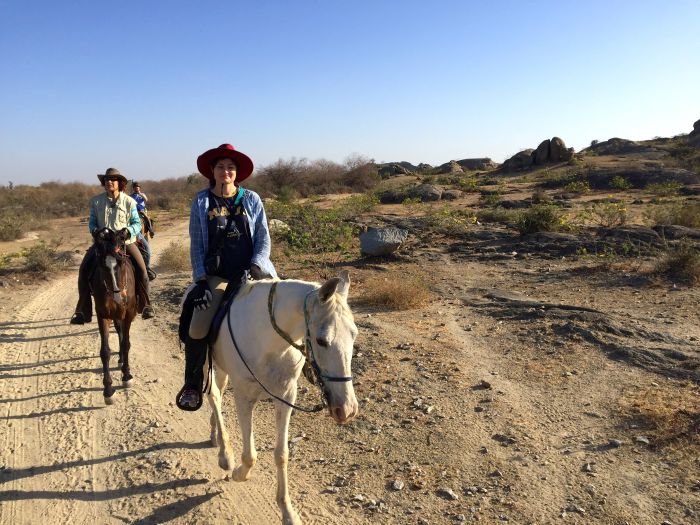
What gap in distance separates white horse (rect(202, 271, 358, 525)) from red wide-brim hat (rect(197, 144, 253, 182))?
1.04 m

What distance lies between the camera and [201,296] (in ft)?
11.5

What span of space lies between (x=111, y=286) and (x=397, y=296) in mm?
4890

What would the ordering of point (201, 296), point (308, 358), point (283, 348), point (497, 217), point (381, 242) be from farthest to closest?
point (497, 217)
point (381, 242)
point (201, 296)
point (283, 348)
point (308, 358)

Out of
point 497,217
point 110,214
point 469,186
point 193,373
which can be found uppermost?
point 469,186

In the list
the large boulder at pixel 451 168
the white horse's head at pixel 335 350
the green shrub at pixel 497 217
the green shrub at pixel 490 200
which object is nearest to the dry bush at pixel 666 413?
the white horse's head at pixel 335 350

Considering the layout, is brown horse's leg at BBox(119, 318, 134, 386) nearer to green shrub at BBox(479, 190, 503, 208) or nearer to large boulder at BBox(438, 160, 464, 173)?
green shrub at BBox(479, 190, 503, 208)

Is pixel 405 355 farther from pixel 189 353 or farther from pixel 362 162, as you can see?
pixel 362 162

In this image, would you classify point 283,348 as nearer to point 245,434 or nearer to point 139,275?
point 245,434

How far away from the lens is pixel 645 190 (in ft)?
79.1

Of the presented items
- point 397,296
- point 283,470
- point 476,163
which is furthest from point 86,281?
point 476,163

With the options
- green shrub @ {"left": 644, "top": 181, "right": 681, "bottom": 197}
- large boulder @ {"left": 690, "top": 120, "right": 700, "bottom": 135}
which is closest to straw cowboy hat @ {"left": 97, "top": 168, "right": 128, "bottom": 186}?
green shrub @ {"left": 644, "top": 181, "right": 681, "bottom": 197}

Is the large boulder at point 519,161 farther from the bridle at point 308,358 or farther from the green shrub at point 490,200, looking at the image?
the bridle at point 308,358

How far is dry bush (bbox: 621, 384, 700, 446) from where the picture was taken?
14.1 ft

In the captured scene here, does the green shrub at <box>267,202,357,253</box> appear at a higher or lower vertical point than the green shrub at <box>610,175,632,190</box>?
lower
